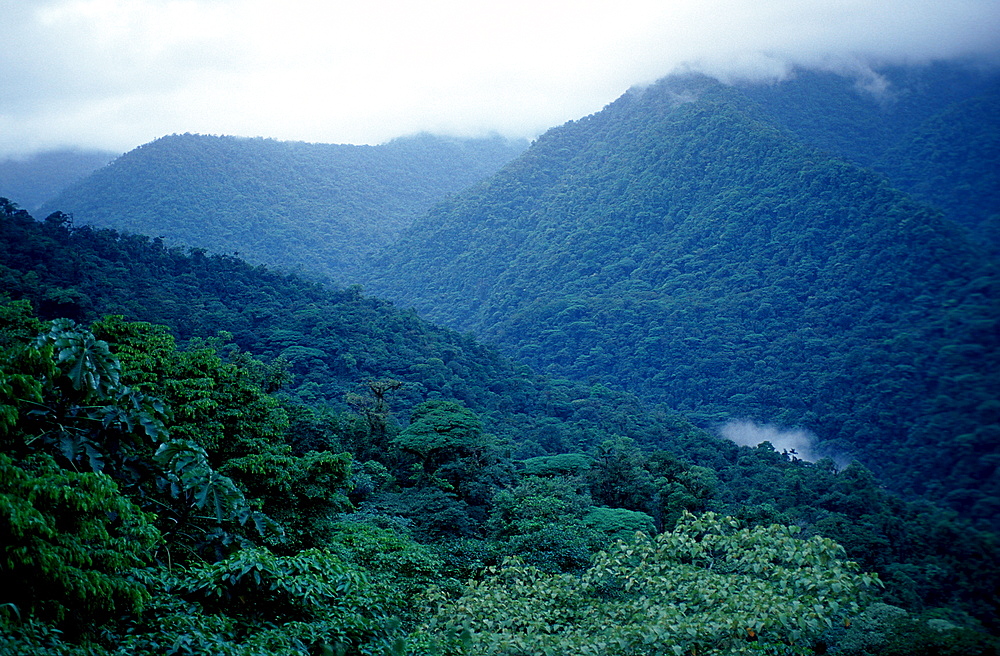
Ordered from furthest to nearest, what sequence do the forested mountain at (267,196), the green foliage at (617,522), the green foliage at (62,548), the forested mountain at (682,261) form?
the forested mountain at (267,196) → the forested mountain at (682,261) → the green foliage at (617,522) → the green foliage at (62,548)

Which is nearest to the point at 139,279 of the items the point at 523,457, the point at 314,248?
the point at 523,457

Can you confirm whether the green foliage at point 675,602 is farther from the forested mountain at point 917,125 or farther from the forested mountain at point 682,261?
the forested mountain at point 682,261

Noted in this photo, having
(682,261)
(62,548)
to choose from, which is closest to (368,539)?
(62,548)

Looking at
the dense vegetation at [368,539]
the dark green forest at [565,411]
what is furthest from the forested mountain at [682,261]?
the dense vegetation at [368,539]

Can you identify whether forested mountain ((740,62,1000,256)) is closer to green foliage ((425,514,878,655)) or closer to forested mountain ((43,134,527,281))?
green foliage ((425,514,878,655))

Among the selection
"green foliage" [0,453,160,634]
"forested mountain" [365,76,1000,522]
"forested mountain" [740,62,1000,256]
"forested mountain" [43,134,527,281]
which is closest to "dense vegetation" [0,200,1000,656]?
"green foliage" [0,453,160,634]

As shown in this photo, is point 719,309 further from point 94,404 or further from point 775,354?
point 94,404
